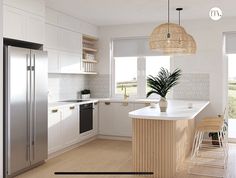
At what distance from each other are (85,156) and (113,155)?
0.49m

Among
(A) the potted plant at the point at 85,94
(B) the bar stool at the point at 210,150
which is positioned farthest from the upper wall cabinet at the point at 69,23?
(B) the bar stool at the point at 210,150

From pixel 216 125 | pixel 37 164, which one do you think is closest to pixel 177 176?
pixel 216 125

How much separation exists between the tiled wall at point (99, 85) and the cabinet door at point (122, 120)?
71 centimetres

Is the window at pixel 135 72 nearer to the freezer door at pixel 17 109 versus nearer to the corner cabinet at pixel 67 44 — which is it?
the corner cabinet at pixel 67 44

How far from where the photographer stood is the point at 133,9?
17.0 feet

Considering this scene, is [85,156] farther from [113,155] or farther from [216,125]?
[216,125]

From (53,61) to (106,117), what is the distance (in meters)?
1.83

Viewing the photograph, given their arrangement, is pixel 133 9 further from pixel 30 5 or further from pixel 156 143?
pixel 156 143

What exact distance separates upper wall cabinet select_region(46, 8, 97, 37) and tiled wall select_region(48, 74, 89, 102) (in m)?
1.00

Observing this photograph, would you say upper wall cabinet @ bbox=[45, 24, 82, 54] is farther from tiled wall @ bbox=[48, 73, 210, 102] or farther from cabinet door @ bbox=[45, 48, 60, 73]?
tiled wall @ bbox=[48, 73, 210, 102]

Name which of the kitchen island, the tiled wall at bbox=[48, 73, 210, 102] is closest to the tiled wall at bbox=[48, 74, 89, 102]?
the tiled wall at bbox=[48, 73, 210, 102]

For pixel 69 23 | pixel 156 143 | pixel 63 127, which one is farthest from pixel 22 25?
pixel 156 143

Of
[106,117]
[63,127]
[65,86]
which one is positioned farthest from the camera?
[106,117]

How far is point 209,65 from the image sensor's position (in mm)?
6004
